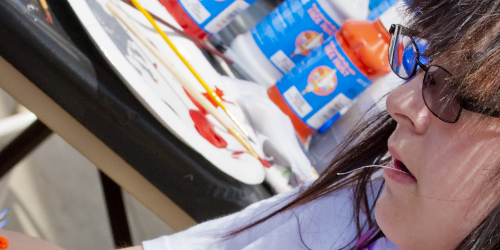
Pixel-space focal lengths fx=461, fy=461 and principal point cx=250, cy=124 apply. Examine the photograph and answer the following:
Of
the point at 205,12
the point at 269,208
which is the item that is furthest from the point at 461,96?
the point at 205,12

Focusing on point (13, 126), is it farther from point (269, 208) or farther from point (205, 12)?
point (269, 208)

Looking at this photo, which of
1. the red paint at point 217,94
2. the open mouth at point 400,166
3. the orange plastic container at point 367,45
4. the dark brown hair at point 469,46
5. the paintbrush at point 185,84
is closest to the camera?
the dark brown hair at point 469,46

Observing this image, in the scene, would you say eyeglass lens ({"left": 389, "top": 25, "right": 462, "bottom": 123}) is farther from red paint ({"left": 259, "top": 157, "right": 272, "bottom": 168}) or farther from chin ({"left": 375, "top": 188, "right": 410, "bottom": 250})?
red paint ({"left": 259, "top": 157, "right": 272, "bottom": 168})

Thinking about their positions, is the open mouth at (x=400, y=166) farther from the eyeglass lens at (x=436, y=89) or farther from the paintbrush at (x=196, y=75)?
the paintbrush at (x=196, y=75)

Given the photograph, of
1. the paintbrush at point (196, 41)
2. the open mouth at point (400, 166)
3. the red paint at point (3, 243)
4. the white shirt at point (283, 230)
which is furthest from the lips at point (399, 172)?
the paintbrush at point (196, 41)

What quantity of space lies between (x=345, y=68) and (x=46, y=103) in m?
0.57

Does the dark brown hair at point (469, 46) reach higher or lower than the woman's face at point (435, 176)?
higher

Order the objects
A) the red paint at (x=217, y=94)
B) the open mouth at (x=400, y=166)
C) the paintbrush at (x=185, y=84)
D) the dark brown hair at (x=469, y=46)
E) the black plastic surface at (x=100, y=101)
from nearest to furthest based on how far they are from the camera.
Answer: the dark brown hair at (x=469, y=46) < the open mouth at (x=400, y=166) < the black plastic surface at (x=100, y=101) < the paintbrush at (x=185, y=84) < the red paint at (x=217, y=94)

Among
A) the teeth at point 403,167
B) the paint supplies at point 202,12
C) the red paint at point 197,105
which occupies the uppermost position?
the paint supplies at point 202,12

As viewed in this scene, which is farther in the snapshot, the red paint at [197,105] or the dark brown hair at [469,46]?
the red paint at [197,105]

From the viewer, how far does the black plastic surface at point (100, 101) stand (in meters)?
0.60

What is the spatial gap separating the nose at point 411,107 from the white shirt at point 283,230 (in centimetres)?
23

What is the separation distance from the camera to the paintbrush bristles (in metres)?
0.70

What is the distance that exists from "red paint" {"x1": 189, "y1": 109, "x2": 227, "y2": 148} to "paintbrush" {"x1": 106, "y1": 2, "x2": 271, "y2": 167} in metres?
0.02
